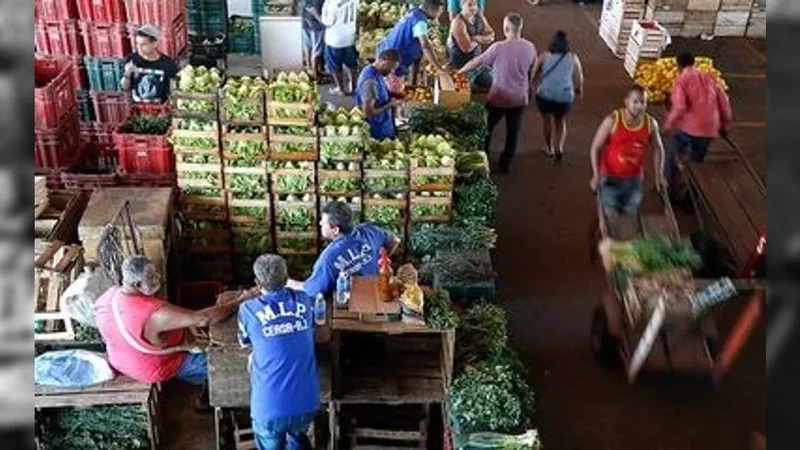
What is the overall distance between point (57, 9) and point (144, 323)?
547 cm

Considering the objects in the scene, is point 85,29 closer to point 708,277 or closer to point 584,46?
point 708,277

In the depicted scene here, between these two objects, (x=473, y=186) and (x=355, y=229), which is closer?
(x=355, y=229)

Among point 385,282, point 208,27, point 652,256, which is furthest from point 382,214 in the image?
point 208,27

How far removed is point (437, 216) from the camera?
25.8ft

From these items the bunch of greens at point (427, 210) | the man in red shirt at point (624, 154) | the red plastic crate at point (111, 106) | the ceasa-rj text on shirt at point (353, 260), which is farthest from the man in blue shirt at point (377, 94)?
the red plastic crate at point (111, 106)

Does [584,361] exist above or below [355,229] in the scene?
below

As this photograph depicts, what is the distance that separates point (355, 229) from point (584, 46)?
9.52m

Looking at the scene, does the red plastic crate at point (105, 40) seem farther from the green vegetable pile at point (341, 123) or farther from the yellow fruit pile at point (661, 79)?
the yellow fruit pile at point (661, 79)

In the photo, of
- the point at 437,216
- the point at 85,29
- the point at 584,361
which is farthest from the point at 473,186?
the point at 85,29

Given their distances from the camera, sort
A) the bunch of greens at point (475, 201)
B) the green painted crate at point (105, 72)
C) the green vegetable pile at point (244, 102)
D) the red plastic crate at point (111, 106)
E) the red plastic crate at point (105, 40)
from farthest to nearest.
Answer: the green painted crate at point (105, 72) < the red plastic crate at point (105, 40) < the red plastic crate at point (111, 106) < the bunch of greens at point (475, 201) < the green vegetable pile at point (244, 102)

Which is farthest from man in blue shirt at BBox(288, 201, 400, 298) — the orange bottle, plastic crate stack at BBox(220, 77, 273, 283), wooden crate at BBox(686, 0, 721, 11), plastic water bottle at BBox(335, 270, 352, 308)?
wooden crate at BBox(686, 0, 721, 11)

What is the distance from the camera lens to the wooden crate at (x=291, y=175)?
762 cm

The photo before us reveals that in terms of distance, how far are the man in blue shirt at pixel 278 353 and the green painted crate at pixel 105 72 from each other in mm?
5442

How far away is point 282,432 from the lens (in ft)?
18.7
